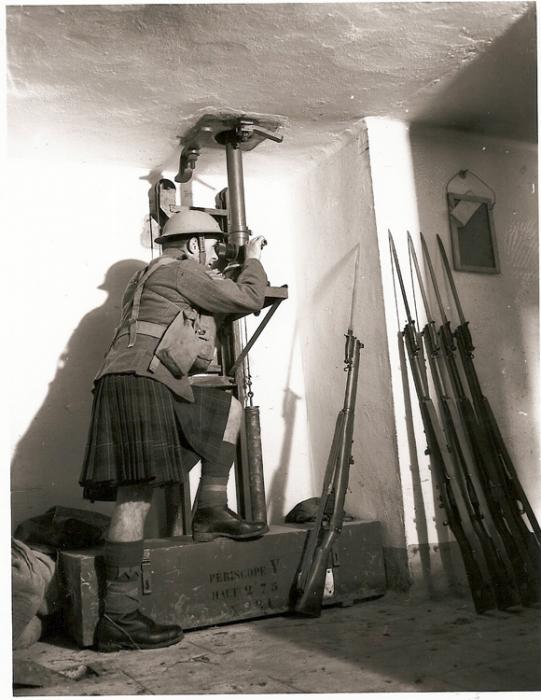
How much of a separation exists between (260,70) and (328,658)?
2.46 metres

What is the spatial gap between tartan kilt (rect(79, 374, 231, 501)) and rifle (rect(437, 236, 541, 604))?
145 cm

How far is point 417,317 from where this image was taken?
3643 mm

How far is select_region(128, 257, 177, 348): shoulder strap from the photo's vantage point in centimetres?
294

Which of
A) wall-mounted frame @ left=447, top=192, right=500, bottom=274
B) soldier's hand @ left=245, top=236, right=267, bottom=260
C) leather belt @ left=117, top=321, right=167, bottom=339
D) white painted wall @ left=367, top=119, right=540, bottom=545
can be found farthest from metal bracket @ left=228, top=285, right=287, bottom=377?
wall-mounted frame @ left=447, top=192, right=500, bottom=274

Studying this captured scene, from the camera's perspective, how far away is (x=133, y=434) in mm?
2799

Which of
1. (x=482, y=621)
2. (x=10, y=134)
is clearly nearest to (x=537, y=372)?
(x=482, y=621)

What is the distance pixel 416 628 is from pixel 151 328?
1.64m

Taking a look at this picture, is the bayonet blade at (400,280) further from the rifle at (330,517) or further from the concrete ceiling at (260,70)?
the concrete ceiling at (260,70)

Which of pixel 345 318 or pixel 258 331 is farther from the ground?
pixel 345 318

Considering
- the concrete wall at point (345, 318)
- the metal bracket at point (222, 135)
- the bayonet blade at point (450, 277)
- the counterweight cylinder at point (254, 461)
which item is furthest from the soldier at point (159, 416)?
the bayonet blade at point (450, 277)

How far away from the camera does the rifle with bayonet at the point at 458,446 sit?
300 cm

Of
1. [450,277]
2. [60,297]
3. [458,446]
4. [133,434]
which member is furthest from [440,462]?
[60,297]

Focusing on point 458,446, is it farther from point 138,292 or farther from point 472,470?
point 138,292

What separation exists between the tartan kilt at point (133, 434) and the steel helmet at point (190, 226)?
786 mm
